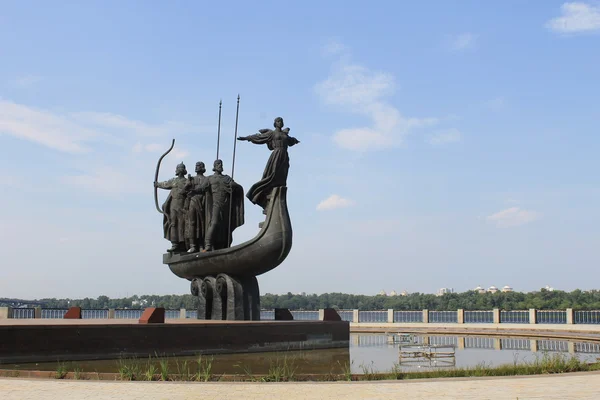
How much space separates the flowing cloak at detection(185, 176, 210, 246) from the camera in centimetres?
1797

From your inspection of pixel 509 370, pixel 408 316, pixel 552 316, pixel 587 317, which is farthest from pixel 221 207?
pixel 587 317

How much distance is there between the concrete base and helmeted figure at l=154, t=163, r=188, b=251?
11.7 feet

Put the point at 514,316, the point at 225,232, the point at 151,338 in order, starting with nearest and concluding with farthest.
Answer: the point at 151,338 < the point at 225,232 < the point at 514,316

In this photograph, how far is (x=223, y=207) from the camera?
17.7 metres

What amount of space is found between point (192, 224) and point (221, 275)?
1845mm

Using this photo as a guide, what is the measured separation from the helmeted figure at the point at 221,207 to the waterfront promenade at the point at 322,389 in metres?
9.46

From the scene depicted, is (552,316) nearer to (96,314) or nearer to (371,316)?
(371,316)

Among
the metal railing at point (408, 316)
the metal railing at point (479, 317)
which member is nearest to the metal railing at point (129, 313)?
the metal railing at point (408, 316)

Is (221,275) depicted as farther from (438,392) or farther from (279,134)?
(438,392)

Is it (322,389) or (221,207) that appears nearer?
(322,389)

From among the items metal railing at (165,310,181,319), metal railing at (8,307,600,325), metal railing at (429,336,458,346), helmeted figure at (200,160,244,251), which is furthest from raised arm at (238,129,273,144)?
metal railing at (165,310,181,319)

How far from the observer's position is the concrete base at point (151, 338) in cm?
1236

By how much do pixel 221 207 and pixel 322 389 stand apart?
1044cm

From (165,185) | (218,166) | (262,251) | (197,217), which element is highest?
(218,166)
